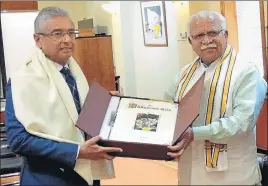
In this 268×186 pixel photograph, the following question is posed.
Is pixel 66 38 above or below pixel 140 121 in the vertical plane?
above

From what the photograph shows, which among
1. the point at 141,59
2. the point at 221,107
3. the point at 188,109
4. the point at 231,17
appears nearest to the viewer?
the point at 188,109

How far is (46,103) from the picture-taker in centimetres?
131

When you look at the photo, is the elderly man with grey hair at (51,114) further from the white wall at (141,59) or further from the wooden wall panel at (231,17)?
the wooden wall panel at (231,17)

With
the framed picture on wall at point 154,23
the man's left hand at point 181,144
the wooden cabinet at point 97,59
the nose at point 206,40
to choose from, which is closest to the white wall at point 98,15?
the wooden cabinet at point 97,59

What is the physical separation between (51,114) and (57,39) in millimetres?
260

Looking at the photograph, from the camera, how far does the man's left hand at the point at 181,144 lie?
1.32 meters

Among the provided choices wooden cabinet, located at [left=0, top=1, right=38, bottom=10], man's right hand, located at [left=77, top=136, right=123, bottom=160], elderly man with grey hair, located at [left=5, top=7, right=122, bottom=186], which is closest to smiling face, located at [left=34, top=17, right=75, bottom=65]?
elderly man with grey hair, located at [left=5, top=7, right=122, bottom=186]

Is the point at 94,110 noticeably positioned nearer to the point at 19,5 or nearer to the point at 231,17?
the point at 19,5

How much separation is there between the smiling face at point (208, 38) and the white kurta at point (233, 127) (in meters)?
0.05

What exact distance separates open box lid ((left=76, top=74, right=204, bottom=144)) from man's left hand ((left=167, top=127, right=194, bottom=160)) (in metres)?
0.03

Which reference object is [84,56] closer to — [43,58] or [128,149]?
[43,58]

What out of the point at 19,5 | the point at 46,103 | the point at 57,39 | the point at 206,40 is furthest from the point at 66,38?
the point at 19,5

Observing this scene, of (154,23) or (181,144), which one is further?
(154,23)

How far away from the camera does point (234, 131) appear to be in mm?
1469
